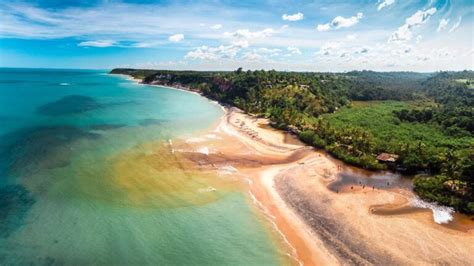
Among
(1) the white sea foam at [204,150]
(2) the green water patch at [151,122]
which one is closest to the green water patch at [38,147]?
(2) the green water patch at [151,122]

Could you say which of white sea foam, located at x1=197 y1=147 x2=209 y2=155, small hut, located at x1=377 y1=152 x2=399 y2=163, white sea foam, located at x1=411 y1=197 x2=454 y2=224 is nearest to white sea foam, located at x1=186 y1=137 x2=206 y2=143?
white sea foam, located at x1=197 y1=147 x2=209 y2=155

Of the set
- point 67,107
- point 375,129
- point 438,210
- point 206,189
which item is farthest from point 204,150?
point 67,107

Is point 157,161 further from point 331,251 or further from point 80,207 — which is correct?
point 331,251

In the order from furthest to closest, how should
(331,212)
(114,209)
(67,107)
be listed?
1. (67,107)
2. (331,212)
3. (114,209)

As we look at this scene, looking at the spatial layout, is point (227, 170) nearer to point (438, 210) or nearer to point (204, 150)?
point (204, 150)

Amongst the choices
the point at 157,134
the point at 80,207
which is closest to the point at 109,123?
the point at 157,134

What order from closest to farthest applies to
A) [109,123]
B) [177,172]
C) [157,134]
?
[177,172], [157,134], [109,123]

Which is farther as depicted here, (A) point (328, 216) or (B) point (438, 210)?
(B) point (438, 210)

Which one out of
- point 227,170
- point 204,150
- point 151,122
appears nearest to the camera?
point 227,170
